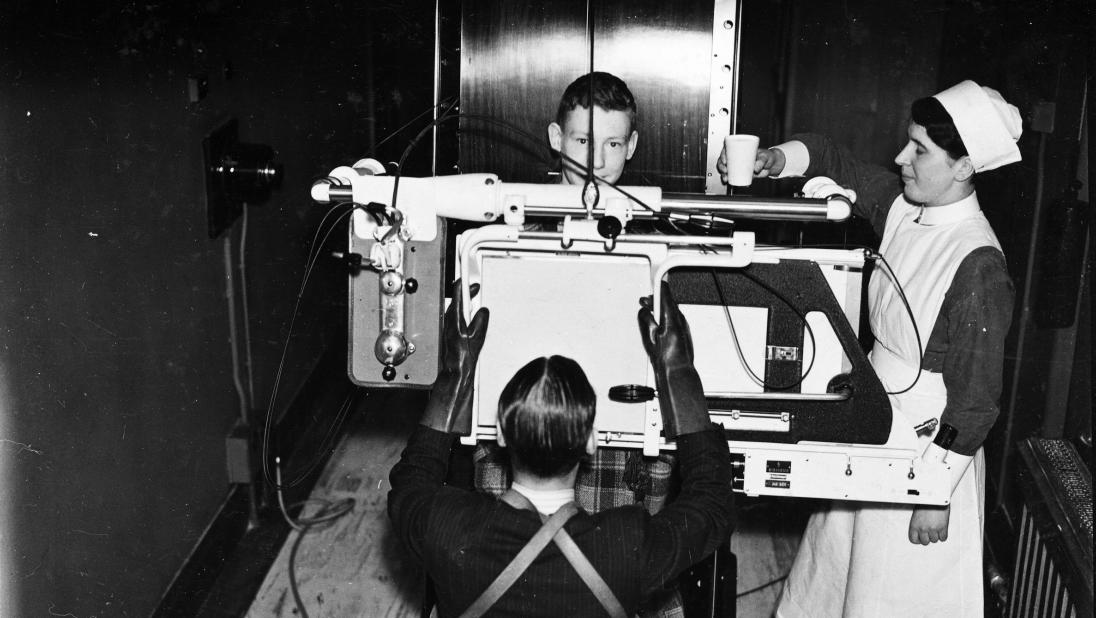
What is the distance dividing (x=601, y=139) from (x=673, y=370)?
0.65 metres

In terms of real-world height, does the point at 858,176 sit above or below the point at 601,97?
below

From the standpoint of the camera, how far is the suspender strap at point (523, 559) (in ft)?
4.82

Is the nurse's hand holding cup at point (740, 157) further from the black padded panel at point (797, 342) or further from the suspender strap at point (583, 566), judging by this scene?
the suspender strap at point (583, 566)

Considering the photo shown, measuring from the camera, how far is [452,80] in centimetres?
275

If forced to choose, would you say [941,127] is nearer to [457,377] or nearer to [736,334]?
[736,334]

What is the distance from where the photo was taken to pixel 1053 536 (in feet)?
7.32

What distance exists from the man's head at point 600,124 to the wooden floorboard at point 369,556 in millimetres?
1370

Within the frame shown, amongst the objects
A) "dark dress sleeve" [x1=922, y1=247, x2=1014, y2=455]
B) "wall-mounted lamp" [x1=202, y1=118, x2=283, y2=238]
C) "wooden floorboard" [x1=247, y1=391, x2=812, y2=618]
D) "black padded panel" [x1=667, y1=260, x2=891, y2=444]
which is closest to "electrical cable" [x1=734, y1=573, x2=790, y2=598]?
"wooden floorboard" [x1=247, y1=391, x2=812, y2=618]

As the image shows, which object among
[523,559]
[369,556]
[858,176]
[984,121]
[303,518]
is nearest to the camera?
[523,559]

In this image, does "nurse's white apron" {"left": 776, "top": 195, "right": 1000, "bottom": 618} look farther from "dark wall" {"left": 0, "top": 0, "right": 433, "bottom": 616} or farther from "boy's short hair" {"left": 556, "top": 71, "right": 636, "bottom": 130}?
"dark wall" {"left": 0, "top": 0, "right": 433, "bottom": 616}

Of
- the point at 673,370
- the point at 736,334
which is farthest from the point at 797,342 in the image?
the point at 673,370

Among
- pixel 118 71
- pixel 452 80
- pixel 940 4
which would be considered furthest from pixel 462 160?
pixel 940 4

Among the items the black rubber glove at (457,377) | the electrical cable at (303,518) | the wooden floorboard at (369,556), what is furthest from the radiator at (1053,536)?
the electrical cable at (303,518)

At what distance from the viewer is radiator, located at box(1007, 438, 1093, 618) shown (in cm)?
208
